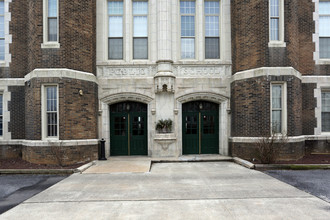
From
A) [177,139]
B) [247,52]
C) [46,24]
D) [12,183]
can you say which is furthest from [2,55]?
[247,52]

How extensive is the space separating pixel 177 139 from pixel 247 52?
5257 millimetres

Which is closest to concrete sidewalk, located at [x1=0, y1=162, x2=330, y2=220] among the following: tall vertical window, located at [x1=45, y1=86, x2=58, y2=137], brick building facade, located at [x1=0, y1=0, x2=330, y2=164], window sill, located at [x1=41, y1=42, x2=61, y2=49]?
tall vertical window, located at [x1=45, y1=86, x2=58, y2=137]

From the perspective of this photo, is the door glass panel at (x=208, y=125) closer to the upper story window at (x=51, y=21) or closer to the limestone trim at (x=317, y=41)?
the limestone trim at (x=317, y=41)

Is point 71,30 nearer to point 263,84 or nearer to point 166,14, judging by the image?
point 166,14

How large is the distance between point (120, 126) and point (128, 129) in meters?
0.45

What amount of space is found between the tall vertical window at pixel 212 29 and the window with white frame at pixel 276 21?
2515 millimetres

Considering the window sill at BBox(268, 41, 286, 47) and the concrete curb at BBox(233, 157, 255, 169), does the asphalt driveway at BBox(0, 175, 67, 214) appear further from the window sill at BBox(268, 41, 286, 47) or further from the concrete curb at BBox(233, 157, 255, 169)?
the window sill at BBox(268, 41, 286, 47)

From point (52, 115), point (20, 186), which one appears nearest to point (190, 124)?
point (52, 115)

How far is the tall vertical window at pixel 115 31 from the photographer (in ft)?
36.8

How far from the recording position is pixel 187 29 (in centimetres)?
1128

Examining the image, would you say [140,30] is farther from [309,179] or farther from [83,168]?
[309,179]

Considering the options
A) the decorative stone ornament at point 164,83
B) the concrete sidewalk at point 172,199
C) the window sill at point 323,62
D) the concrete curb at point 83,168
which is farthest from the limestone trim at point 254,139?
the concrete curb at point 83,168

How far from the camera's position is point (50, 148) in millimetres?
9141

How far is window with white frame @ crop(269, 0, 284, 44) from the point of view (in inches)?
384
